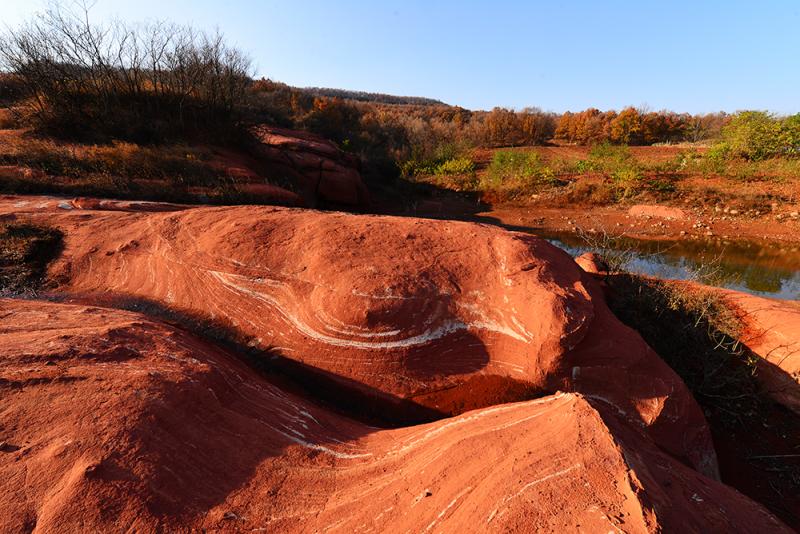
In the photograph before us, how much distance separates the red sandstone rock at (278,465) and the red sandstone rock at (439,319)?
2.39ft

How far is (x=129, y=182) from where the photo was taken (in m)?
8.91

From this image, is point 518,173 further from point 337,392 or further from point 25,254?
point 25,254

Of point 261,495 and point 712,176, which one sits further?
point 712,176

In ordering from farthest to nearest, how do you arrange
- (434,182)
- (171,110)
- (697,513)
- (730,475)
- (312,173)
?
(434,182) < (312,173) < (171,110) < (730,475) < (697,513)

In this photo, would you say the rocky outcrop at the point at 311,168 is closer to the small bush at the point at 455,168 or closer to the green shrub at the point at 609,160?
the small bush at the point at 455,168

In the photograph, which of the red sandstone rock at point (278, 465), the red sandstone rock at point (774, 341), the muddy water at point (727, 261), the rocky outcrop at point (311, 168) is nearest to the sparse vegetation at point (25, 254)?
the red sandstone rock at point (278, 465)

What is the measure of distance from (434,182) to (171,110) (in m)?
12.3

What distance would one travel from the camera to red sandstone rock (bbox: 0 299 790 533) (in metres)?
1.40

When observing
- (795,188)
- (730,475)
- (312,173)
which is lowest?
(730,475)

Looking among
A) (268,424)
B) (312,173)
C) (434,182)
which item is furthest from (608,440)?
(434,182)

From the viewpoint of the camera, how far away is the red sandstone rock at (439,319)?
286 centimetres

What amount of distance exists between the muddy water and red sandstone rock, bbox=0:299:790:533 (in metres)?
7.69

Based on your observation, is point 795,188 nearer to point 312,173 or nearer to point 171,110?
point 312,173

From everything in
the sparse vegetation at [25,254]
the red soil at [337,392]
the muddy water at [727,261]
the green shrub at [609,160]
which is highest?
the green shrub at [609,160]
